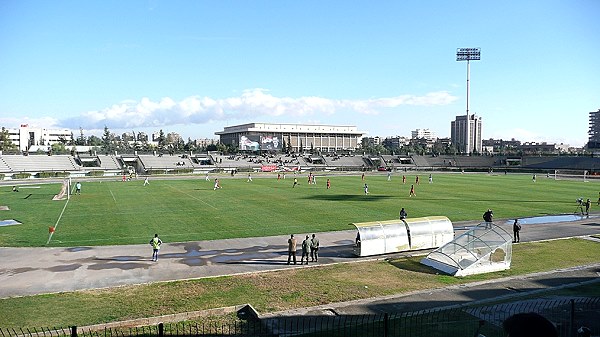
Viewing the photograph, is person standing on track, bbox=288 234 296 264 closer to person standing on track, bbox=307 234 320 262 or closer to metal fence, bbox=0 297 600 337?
person standing on track, bbox=307 234 320 262

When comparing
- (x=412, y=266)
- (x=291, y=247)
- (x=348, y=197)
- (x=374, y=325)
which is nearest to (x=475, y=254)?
(x=412, y=266)

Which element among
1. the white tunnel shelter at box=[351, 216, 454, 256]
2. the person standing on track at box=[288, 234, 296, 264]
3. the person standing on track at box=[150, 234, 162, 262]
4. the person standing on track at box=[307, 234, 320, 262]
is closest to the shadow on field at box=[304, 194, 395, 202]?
the white tunnel shelter at box=[351, 216, 454, 256]

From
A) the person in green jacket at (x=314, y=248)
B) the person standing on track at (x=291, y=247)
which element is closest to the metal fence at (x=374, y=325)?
the person standing on track at (x=291, y=247)

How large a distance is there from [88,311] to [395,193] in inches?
1749

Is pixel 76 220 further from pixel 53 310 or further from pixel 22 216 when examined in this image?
pixel 53 310

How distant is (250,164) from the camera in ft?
408

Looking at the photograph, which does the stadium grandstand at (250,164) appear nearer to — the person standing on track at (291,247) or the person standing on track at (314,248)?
the person standing on track at (314,248)

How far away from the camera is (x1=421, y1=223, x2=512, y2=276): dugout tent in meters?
20.4

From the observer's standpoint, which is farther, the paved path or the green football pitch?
the green football pitch

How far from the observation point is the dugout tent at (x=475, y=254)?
20.4 m

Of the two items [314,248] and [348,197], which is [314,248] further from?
[348,197]

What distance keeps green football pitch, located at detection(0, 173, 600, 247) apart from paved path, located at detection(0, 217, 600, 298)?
223 cm

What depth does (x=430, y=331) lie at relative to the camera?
13.3 m

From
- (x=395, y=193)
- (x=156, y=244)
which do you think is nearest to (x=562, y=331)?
(x=156, y=244)
